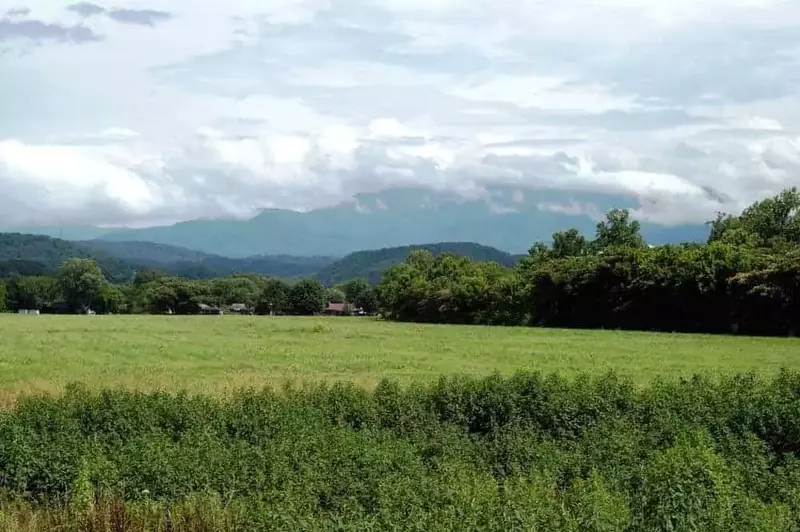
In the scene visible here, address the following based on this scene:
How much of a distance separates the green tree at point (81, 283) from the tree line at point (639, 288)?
7111 cm

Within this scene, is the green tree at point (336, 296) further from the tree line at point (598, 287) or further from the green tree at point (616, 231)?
the green tree at point (616, 231)

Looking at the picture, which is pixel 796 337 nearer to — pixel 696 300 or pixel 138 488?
pixel 696 300

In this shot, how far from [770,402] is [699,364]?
17.3 meters

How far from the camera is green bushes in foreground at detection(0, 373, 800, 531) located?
16609mm

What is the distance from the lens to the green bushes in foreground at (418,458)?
16609mm

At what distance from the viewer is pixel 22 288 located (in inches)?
6855

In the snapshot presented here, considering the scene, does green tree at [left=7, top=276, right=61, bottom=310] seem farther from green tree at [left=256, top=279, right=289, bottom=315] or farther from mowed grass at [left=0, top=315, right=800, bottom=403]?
mowed grass at [left=0, top=315, right=800, bottom=403]

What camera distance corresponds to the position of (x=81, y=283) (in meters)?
166

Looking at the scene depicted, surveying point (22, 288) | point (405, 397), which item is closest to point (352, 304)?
point (22, 288)

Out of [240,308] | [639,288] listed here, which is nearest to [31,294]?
[240,308]

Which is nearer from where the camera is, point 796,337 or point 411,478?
point 411,478

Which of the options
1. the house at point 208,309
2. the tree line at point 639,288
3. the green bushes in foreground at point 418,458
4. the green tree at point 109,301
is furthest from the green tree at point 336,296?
the green bushes in foreground at point 418,458

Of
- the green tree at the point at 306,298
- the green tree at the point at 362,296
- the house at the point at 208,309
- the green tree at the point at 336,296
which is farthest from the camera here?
the green tree at the point at 336,296

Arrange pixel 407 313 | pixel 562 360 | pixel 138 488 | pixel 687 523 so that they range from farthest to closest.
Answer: pixel 407 313
pixel 562 360
pixel 138 488
pixel 687 523
